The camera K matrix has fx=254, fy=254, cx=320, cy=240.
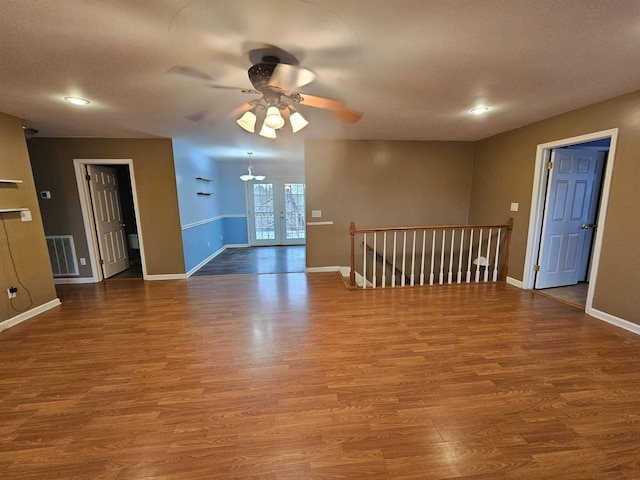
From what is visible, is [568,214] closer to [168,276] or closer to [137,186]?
[168,276]

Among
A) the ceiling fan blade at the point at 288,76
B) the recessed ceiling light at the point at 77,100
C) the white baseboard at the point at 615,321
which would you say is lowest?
the white baseboard at the point at 615,321

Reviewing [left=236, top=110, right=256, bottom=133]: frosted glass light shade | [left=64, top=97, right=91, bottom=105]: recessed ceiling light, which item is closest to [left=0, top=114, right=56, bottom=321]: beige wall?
[left=64, top=97, right=91, bottom=105]: recessed ceiling light

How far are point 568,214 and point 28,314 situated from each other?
23.1 feet

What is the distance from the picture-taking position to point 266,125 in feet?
6.35

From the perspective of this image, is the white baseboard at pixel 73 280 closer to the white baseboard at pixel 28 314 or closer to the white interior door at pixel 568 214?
the white baseboard at pixel 28 314

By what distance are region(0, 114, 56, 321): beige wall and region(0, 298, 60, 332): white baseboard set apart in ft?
0.12

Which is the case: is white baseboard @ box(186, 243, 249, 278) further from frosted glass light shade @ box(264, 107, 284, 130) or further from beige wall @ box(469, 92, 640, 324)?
beige wall @ box(469, 92, 640, 324)

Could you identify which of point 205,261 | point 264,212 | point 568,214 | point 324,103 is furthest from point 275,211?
point 568,214

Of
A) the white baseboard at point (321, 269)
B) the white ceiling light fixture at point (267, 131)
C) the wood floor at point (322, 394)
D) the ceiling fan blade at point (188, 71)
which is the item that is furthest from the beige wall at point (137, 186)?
the white ceiling light fixture at point (267, 131)

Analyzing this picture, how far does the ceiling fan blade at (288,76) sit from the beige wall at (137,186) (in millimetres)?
3216

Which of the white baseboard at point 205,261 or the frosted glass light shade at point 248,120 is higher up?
the frosted glass light shade at point 248,120

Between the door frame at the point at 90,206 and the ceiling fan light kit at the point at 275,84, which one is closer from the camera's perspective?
the ceiling fan light kit at the point at 275,84

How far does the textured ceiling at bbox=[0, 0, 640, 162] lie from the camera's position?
1314mm

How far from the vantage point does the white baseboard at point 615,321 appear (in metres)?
2.48
